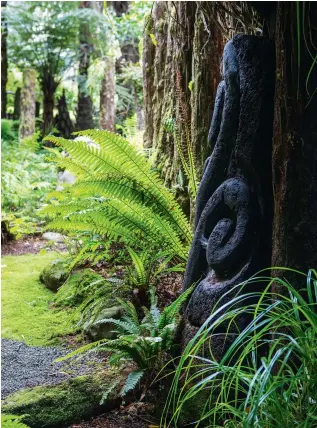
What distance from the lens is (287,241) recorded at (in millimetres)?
1929

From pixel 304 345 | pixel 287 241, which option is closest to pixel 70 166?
pixel 287 241

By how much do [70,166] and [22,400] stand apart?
1844 mm

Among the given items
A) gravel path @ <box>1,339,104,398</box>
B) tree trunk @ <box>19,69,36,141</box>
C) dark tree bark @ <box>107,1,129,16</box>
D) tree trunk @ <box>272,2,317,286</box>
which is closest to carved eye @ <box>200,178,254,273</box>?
tree trunk @ <box>272,2,317,286</box>

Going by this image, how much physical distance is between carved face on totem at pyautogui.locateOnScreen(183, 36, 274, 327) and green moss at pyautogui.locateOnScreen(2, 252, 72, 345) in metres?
1.58

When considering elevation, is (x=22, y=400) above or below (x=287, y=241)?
below

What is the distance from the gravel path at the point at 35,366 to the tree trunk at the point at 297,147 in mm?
1438

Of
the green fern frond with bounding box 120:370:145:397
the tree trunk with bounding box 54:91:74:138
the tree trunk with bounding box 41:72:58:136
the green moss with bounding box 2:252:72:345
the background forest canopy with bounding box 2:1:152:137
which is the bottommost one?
the green moss with bounding box 2:252:72:345

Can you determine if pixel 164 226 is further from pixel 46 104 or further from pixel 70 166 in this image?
pixel 46 104

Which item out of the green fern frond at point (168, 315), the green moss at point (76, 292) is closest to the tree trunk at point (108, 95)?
the green moss at point (76, 292)

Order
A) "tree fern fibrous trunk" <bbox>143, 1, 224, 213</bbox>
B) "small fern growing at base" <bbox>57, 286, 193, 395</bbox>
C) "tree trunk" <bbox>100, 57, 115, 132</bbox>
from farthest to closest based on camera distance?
"tree trunk" <bbox>100, 57, 115, 132</bbox> → "tree fern fibrous trunk" <bbox>143, 1, 224, 213</bbox> → "small fern growing at base" <bbox>57, 286, 193, 395</bbox>

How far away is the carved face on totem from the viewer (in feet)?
7.05

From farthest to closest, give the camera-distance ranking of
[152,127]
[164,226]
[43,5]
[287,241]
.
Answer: [43,5] < [152,127] < [164,226] < [287,241]

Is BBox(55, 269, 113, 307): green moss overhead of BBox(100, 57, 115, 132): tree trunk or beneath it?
beneath

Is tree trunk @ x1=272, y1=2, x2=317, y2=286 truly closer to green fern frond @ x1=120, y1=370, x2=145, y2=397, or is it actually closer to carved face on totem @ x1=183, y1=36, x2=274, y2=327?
carved face on totem @ x1=183, y1=36, x2=274, y2=327
